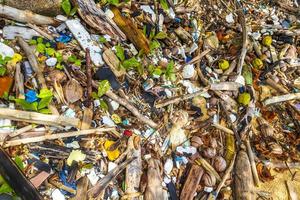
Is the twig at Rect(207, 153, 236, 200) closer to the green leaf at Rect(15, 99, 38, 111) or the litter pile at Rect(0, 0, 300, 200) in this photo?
the litter pile at Rect(0, 0, 300, 200)

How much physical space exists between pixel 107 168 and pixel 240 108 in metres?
1.99

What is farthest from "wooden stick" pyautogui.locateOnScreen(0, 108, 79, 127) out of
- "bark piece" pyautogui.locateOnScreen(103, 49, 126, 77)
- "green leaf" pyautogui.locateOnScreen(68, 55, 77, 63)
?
"bark piece" pyautogui.locateOnScreen(103, 49, 126, 77)

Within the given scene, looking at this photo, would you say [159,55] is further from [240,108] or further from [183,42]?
[240,108]

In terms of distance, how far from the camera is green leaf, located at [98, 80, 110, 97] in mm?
3685

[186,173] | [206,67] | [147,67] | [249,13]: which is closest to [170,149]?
[186,173]

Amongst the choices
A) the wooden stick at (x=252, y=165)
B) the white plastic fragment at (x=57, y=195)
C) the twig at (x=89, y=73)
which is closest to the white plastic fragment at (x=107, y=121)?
Answer: the twig at (x=89, y=73)

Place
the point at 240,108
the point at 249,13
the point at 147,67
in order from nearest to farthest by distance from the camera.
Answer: the point at 147,67
the point at 240,108
the point at 249,13

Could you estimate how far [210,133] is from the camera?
4.26 metres

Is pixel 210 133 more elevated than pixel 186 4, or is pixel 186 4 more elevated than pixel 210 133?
pixel 186 4

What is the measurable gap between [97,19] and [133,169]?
5.83ft

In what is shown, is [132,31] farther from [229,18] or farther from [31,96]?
[229,18]

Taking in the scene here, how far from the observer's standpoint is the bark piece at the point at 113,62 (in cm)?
396

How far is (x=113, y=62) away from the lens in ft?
13.1

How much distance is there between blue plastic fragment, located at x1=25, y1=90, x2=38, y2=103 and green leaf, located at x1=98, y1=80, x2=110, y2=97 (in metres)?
0.63
